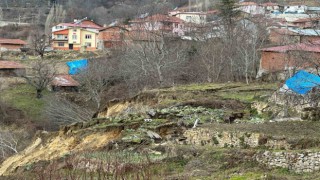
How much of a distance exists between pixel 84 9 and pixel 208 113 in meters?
76.1

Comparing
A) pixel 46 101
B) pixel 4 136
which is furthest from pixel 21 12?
pixel 4 136

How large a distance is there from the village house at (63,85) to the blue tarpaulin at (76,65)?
1.21 meters

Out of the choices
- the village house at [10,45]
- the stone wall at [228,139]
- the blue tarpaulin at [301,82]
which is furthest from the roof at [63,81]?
the stone wall at [228,139]

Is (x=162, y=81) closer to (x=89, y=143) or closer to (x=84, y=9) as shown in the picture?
(x=89, y=143)

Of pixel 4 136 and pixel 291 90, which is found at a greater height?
pixel 291 90

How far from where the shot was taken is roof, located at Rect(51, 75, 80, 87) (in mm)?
43344

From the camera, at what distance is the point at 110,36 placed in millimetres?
57688

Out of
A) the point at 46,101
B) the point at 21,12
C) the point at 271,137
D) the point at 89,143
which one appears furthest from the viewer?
the point at 21,12

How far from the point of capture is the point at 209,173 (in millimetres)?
11898

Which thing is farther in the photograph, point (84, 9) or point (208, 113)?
point (84, 9)

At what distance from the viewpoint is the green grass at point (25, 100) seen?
39.7 m

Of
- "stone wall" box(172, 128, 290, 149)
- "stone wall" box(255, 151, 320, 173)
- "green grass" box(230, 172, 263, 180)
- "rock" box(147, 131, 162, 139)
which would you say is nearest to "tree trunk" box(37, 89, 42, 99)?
"rock" box(147, 131, 162, 139)

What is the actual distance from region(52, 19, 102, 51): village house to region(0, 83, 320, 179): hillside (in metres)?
37.3

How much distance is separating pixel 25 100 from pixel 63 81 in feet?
13.1
